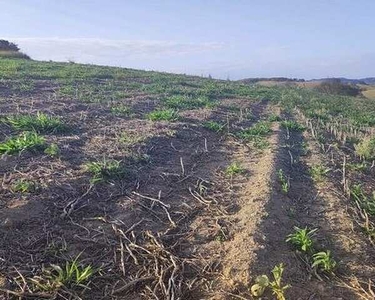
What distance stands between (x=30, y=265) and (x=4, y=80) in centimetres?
1221

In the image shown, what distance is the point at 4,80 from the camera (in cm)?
1461

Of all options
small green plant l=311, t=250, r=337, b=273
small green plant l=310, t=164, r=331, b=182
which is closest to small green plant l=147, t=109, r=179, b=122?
small green plant l=310, t=164, r=331, b=182

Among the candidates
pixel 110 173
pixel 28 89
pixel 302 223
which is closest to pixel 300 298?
pixel 302 223

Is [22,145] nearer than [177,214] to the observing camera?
No

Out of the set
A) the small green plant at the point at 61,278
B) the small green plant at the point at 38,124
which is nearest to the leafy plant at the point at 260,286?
the small green plant at the point at 61,278

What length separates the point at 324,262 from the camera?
3760mm

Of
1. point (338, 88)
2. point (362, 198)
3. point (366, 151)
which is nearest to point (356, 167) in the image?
point (366, 151)

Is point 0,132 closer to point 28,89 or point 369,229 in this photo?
point 369,229

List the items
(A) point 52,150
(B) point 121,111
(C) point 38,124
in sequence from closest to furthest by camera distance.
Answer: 1. (A) point 52,150
2. (C) point 38,124
3. (B) point 121,111

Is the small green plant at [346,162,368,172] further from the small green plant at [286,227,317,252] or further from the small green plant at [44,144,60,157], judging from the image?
the small green plant at [44,144,60,157]

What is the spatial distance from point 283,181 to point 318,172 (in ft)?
2.58

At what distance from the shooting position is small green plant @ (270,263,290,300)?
3.28 meters

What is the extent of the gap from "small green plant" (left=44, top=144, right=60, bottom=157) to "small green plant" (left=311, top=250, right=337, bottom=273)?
11.7 ft

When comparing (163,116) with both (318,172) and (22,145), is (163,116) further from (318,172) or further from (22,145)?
(318,172)
